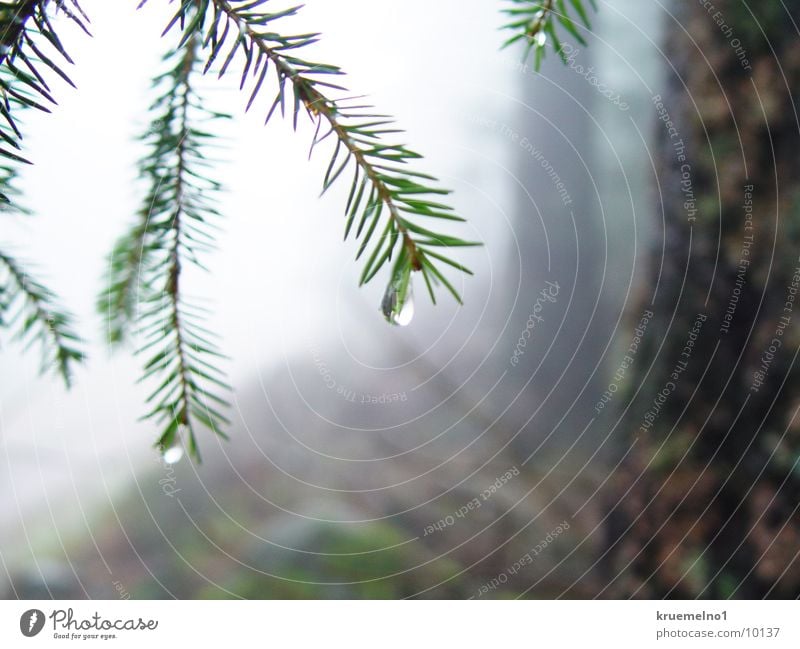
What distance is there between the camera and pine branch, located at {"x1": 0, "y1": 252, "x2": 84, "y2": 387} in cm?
15

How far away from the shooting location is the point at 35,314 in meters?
0.16

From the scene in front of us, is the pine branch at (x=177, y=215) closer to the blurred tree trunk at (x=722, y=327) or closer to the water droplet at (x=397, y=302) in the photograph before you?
the water droplet at (x=397, y=302)

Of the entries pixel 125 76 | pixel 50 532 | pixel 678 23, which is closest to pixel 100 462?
pixel 50 532

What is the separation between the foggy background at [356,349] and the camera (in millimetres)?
292

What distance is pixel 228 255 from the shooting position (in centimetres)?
37

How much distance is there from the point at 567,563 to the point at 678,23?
436 mm

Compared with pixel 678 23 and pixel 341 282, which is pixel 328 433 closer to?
pixel 341 282

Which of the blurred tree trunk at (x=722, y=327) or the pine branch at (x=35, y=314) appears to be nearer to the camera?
the pine branch at (x=35, y=314)

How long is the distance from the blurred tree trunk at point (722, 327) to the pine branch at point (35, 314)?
14.6 inches

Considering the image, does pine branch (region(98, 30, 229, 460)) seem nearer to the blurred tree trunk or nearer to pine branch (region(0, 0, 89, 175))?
pine branch (region(0, 0, 89, 175))

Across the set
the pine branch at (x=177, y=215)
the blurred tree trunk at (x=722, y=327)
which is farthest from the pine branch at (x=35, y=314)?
the blurred tree trunk at (x=722, y=327)
